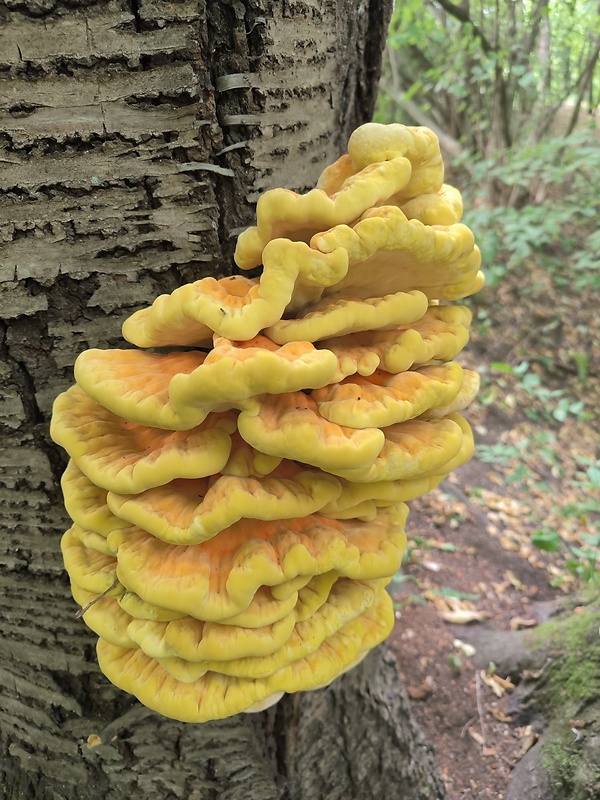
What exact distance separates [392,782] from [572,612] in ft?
4.55

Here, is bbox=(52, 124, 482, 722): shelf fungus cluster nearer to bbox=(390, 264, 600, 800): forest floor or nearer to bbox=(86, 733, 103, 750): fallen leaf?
bbox=(86, 733, 103, 750): fallen leaf

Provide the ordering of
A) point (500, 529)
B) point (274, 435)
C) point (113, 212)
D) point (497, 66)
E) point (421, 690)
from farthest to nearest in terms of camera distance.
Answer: point (497, 66), point (500, 529), point (421, 690), point (113, 212), point (274, 435)

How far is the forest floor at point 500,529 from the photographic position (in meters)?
3.33

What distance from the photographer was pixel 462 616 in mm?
4223

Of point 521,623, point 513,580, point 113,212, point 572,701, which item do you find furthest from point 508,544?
point 113,212

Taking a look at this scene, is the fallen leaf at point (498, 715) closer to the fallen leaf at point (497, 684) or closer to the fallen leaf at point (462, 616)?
the fallen leaf at point (497, 684)

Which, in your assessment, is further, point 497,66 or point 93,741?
point 497,66

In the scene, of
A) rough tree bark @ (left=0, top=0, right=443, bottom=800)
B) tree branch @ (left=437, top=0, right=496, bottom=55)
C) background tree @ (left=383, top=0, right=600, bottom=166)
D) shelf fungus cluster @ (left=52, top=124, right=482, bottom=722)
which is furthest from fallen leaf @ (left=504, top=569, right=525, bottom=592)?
background tree @ (left=383, top=0, right=600, bottom=166)

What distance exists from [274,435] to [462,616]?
3.60 metres

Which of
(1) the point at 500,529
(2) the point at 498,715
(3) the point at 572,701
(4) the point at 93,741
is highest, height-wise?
(4) the point at 93,741

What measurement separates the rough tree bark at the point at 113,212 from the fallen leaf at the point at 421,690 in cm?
141

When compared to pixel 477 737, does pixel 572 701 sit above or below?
above

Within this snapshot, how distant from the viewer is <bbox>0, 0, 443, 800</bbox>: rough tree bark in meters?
1.40

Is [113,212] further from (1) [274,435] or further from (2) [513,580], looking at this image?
(2) [513,580]
